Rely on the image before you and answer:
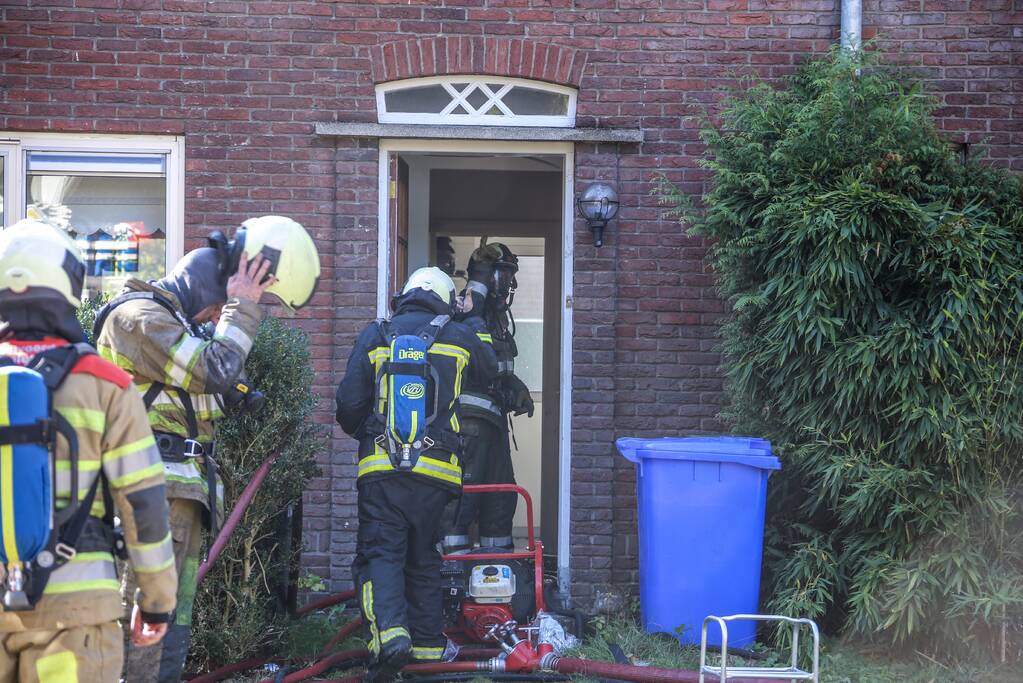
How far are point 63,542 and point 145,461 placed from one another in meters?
0.28

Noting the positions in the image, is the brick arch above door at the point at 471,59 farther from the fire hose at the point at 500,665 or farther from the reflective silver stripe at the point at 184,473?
the reflective silver stripe at the point at 184,473

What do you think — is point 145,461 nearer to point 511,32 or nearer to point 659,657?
point 659,657

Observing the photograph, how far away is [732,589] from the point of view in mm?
5480

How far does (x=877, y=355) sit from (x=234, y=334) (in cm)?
312

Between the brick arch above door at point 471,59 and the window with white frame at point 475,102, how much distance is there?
0.23ft

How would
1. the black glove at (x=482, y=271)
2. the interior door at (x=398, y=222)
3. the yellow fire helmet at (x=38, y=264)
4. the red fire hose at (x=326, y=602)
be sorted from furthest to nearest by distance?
the black glove at (x=482, y=271) → the interior door at (x=398, y=222) → the red fire hose at (x=326, y=602) → the yellow fire helmet at (x=38, y=264)

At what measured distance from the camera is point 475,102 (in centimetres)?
671

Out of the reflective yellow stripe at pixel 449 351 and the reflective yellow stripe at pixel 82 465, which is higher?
the reflective yellow stripe at pixel 449 351

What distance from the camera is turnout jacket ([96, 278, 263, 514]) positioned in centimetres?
376

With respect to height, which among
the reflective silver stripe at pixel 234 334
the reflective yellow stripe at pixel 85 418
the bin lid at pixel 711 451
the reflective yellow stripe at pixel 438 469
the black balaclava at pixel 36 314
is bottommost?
the reflective yellow stripe at pixel 438 469

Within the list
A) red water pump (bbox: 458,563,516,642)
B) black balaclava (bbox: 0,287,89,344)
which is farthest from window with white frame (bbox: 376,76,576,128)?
black balaclava (bbox: 0,287,89,344)

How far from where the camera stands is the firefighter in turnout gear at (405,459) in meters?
5.02

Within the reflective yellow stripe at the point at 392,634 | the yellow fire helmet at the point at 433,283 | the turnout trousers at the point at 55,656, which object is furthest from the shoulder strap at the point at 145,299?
the reflective yellow stripe at the point at 392,634

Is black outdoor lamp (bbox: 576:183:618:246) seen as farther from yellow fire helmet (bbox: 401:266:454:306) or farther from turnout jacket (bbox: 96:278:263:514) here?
turnout jacket (bbox: 96:278:263:514)
